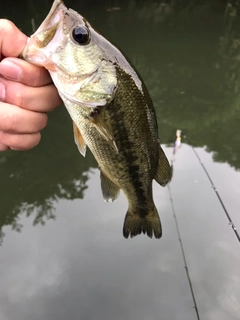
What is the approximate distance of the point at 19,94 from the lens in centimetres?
114

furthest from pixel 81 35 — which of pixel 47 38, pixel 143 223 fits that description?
pixel 143 223

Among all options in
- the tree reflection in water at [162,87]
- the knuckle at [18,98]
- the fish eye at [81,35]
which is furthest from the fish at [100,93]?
the tree reflection in water at [162,87]

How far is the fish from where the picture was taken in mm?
A: 1051

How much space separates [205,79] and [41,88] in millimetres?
6937

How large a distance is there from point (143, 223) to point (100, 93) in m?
0.74

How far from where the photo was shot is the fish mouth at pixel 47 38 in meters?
1.02

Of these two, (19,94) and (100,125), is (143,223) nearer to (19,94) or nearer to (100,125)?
(100,125)

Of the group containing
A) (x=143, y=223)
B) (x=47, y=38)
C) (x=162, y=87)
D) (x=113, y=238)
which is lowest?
(x=143, y=223)

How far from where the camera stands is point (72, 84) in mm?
1098

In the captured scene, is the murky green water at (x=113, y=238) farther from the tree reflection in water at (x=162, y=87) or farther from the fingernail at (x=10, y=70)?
the fingernail at (x=10, y=70)

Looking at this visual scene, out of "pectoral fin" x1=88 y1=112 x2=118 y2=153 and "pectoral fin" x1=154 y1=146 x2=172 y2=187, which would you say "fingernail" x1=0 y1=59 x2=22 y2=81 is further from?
"pectoral fin" x1=154 y1=146 x2=172 y2=187

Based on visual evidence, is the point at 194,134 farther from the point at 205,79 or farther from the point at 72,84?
the point at 72,84

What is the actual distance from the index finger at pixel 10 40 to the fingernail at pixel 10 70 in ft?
0.17

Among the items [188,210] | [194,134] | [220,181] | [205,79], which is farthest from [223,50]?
[188,210]
